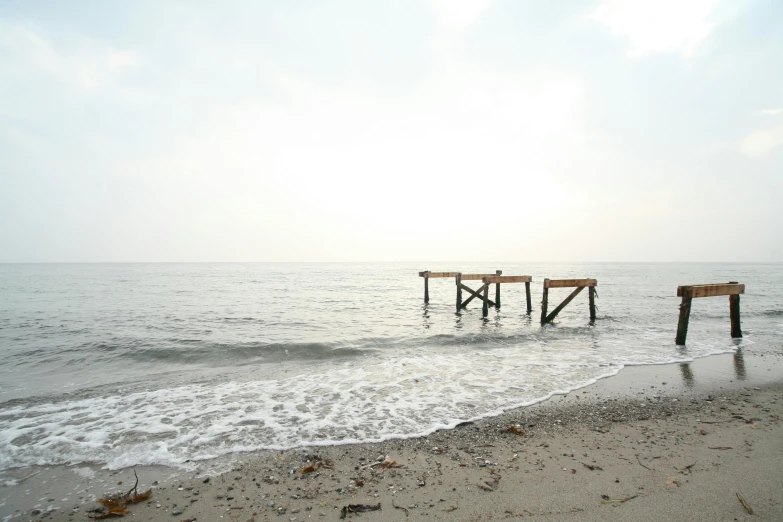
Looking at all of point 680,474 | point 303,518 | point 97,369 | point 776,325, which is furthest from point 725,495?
point 776,325

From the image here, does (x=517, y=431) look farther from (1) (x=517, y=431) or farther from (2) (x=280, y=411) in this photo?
(2) (x=280, y=411)

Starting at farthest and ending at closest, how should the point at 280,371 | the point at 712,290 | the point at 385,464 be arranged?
the point at 712,290 → the point at 280,371 → the point at 385,464

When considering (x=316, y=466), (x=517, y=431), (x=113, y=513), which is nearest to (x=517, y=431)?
(x=517, y=431)

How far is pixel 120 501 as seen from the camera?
12.4 feet

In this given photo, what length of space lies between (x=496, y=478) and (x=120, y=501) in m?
4.08

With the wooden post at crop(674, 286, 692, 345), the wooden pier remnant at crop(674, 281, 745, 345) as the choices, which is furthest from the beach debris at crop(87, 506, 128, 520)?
the wooden post at crop(674, 286, 692, 345)

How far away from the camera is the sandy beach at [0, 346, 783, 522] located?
3418mm

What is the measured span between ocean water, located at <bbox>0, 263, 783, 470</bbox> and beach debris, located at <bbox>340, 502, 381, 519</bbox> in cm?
168

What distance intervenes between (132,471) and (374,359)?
21.7ft

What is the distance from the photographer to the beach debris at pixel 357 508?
3.42 meters

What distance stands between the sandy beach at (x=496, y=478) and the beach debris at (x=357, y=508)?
0.05 feet

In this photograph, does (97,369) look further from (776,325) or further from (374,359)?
(776,325)

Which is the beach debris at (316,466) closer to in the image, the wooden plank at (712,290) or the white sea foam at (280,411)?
the white sea foam at (280,411)

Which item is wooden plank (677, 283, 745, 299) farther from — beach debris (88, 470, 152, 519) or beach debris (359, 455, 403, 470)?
beach debris (88, 470, 152, 519)
